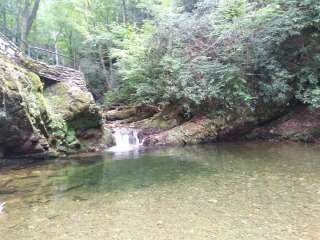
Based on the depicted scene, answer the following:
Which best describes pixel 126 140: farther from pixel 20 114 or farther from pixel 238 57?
pixel 238 57

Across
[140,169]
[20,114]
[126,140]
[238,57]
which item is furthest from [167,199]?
[238,57]

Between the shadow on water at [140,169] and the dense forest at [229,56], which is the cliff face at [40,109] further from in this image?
the dense forest at [229,56]

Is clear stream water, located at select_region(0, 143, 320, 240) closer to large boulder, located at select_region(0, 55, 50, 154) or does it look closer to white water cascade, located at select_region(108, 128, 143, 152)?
large boulder, located at select_region(0, 55, 50, 154)

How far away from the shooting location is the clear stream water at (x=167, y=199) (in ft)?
15.1

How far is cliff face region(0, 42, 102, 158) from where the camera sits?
981 cm

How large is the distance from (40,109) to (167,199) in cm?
685

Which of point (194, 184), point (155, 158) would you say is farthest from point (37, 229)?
point (155, 158)

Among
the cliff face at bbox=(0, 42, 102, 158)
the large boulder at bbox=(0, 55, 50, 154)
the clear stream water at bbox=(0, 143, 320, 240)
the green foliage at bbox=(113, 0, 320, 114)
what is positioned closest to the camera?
the clear stream water at bbox=(0, 143, 320, 240)

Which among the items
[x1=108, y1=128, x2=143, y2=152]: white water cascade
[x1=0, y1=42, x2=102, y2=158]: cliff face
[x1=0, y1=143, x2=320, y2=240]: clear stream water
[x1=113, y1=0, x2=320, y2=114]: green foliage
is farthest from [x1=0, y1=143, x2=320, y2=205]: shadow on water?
[x1=113, y1=0, x2=320, y2=114]: green foliage

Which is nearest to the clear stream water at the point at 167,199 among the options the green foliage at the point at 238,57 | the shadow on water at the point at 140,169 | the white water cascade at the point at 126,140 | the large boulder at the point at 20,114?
the shadow on water at the point at 140,169

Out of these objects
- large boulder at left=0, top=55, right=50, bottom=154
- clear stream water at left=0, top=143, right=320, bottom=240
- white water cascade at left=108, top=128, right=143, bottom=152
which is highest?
large boulder at left=0, top=55, right=50, bottom=154

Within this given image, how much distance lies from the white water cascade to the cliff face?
119 centimetres

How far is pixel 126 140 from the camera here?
565 inches

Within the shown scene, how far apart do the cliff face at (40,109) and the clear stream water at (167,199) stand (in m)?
1.14
